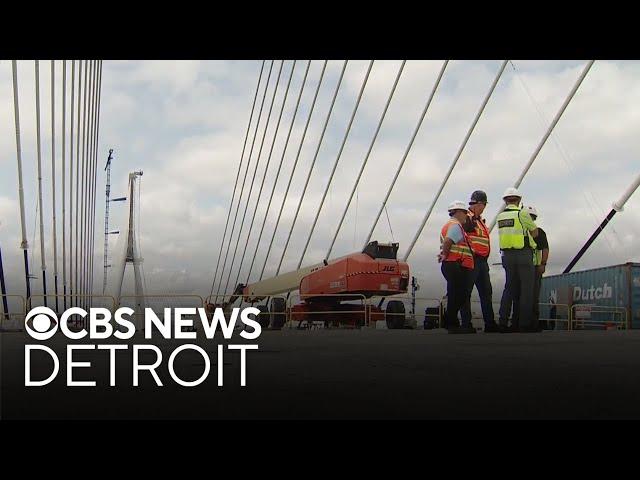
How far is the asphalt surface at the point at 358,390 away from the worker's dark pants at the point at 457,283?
387 centimetres

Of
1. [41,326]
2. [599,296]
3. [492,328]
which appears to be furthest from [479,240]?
[599,296]

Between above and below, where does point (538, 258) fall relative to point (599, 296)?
above

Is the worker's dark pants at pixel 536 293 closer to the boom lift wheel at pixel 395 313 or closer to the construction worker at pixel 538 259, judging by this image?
the construction worker at pixel 538 259

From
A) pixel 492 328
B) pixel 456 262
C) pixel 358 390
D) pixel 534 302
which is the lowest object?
pixel 492 328

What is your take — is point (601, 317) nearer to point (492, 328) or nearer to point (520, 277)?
point (492, 328)

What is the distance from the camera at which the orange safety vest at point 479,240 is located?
10461 mm

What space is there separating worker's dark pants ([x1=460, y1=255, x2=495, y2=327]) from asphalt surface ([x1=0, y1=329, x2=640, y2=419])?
14.1 feet

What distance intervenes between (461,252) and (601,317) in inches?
699

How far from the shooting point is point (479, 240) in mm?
10484

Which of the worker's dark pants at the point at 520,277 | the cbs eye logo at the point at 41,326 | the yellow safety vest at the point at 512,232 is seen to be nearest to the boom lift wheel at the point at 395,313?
the cbs eye logo at the point at 41,326
